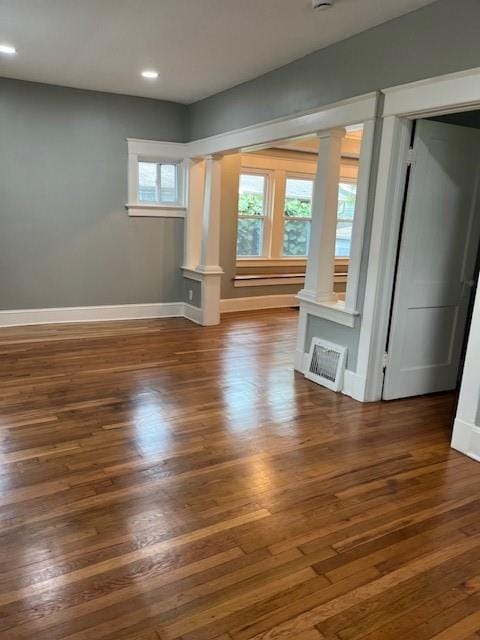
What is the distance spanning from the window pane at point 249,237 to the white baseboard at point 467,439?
4805 mm

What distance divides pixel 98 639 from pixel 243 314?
5472mm

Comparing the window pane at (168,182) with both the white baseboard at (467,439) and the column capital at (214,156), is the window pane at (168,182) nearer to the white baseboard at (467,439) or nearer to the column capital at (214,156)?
the column capital at (214,156)

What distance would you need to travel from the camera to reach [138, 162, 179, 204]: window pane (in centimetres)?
604

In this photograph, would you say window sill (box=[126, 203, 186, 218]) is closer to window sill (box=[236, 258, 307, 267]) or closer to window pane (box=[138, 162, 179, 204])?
window pane (box=[138, 162, 179, 204])

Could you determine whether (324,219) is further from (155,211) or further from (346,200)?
(346,200)

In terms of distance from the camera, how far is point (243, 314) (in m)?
6.88

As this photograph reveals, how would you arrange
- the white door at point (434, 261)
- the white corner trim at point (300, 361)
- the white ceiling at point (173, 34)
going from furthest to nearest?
the white corner trim at point (300, 361)
the white door at point (434, 261)
the white ceiling at point (173, 34)

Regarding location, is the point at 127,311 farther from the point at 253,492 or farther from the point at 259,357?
the point at 253,492

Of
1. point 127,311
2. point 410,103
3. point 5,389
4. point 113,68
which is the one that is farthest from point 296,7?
point 127,311

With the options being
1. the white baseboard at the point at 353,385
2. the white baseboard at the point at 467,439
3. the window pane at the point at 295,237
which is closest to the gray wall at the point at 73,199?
the window pane at the point at 295,237

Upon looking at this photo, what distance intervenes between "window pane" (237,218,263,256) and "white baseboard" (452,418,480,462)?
4805 millimetres

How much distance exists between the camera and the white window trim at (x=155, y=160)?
582 cm

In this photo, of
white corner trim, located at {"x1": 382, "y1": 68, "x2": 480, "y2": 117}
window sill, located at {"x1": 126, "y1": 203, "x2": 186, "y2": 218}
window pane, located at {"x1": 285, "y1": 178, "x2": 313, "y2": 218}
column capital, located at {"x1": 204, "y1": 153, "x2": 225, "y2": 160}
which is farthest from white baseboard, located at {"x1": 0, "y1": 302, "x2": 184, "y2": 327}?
white corner trim, located at {"x1": 382, "y1": 68, "x2": 480, "y2": 117}

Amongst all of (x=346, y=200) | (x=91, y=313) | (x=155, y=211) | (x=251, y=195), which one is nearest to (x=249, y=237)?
(x=251, y=195)
